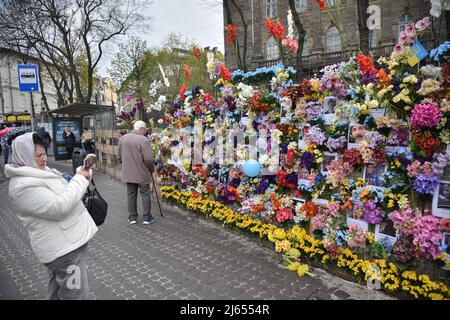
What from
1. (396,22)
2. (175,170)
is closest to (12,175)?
(175,170)

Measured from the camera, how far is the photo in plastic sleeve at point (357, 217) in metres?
3.89

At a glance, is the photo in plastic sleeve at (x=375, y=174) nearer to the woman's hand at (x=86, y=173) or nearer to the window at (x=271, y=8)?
the woman's hand at (x=86, y=173)

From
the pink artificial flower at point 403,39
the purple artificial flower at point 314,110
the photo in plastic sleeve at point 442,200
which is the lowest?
the photo in plastic sleeve at point 442,200

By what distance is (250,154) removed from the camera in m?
5.58

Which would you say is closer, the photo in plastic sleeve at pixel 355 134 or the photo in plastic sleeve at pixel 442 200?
the photo in plastic sleeve at pixel 442 200

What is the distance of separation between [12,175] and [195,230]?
12.5 feet

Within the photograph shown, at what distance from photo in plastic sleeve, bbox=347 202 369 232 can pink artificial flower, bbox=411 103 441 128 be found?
111 cm

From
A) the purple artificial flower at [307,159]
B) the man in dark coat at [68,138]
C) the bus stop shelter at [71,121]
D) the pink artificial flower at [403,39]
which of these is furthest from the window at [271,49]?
the pink artificial flower at [403,39]

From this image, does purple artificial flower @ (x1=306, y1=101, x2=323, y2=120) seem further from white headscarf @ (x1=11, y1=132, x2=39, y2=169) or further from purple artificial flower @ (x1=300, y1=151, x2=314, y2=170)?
white headscarf @ (x1=11, y1=132, x2=39, y2=169)

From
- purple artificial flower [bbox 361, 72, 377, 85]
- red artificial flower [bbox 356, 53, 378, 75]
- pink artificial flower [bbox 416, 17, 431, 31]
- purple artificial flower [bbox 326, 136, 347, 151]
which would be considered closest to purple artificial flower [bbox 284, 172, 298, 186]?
purple artificial flower [bbox 326, 136, 347, 151]

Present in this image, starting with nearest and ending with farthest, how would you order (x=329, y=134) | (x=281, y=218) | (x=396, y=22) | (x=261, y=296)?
(x=261, y=296), (x=329, y=134), (x=281, y=218), (x=396, y=22)

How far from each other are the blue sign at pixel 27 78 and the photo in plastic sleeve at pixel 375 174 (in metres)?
8.08

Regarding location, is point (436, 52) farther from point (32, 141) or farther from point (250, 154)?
point (32, 141)

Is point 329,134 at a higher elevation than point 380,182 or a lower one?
higher
